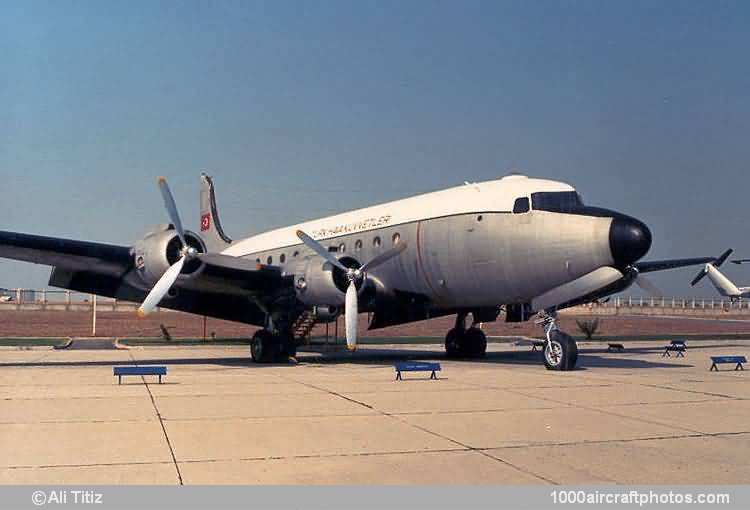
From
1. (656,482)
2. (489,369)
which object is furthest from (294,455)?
(489,369)

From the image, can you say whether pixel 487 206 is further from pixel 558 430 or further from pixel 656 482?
pixel 656 482

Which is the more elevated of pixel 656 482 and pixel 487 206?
pixel 487 206

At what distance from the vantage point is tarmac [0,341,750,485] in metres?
7.04

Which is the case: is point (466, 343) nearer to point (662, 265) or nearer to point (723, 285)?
point (662, 265)

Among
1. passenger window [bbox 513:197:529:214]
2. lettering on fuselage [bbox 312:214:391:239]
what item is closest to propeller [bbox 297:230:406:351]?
lettering on fuselage [bbox 312:214:391:239]

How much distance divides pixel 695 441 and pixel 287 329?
44.6 feet

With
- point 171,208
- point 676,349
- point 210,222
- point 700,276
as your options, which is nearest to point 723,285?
point 700,276

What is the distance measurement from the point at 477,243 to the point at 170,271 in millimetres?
7296

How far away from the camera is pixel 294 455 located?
7789mm

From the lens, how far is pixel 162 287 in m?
18.2

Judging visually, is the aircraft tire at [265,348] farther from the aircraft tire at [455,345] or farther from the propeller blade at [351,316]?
the aircraft tire at [455,345]

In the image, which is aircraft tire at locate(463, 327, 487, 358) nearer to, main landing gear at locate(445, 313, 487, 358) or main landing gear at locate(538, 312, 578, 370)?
main landing gear at locate(445, 313, 487, 358)

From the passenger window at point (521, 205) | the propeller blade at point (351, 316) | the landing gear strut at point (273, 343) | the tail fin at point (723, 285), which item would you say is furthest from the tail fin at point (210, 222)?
the tail fin at point (723, 285)

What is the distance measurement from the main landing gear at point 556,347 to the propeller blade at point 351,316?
4.29 m
